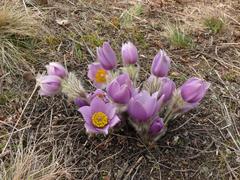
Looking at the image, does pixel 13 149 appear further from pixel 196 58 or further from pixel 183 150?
pixel 196 58

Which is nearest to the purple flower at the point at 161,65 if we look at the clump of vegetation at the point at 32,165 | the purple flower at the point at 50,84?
the purple flower at the point at 50,84

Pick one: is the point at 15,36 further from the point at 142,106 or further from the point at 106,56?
the point at 142,106

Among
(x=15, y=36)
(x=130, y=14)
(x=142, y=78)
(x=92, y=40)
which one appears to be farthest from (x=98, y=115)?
(x=130, y=14)

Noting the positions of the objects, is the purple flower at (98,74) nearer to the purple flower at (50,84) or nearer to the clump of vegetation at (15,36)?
the purple flower at (50,84)

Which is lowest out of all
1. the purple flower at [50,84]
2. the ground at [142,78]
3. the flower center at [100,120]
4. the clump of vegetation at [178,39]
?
the ground at [142,78]

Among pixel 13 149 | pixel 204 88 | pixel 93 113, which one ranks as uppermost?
pixel 204 88

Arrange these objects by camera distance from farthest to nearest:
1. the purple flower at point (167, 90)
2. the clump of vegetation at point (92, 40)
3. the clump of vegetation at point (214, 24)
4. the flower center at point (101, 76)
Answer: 1. the clump of vegetation at point (214, 24)
2. the clump of vegetation at point (92, 40)
3. the flower center at point (101, 76)
4. the purple flower at point (167, 90)

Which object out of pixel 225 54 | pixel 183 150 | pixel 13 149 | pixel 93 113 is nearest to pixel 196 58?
pixel 225 54
